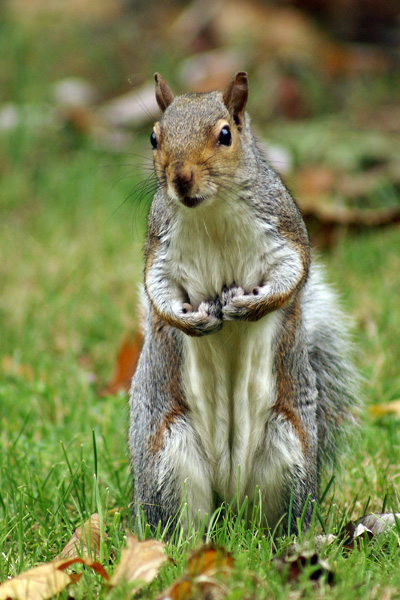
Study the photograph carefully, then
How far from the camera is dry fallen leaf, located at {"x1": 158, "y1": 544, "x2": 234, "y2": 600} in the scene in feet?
5.86

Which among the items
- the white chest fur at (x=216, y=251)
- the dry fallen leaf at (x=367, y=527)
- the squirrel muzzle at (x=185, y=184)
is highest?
the squirrel muzzle at (x=185, y=184)

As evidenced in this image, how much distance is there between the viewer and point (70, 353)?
3992 mm

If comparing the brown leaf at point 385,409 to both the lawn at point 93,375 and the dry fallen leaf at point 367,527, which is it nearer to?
the lawn at point 93,375

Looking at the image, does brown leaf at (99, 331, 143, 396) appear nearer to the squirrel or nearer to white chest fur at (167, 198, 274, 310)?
the squirrel

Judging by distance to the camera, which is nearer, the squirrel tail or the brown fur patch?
the brown fur patch

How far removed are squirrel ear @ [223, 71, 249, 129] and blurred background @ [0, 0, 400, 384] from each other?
961mm

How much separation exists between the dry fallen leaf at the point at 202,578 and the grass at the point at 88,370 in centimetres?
4

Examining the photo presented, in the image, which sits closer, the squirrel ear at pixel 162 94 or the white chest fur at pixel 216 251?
the white chest fur at pixel 216 251

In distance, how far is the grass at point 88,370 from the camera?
2188 mm

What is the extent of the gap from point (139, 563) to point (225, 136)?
1.09 metres

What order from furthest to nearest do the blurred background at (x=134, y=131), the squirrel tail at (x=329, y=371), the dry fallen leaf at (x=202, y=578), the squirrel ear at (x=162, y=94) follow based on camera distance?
the blurred background at (x=134, y=131) → the squirrel tail at (x=329, y=371) → the squirrel ear at (x=162, y=94) → the dry fallen leaf at (x=202, y=578)

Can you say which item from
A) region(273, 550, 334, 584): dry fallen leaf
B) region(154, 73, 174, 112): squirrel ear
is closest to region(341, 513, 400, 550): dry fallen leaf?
region(273, 550, 334, 584): dry fallen leaf

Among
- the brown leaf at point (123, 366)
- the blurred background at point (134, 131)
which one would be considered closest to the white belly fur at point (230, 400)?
the blurred background at point (134, 131)

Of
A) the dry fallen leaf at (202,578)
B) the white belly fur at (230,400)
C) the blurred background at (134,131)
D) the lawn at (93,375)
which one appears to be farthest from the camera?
the blurred background at (134,131)
